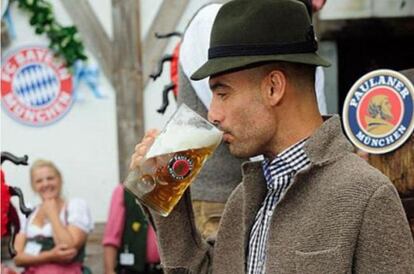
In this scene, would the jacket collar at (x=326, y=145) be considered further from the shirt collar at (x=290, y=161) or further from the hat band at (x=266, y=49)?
the hat band at (x=266, y=49)

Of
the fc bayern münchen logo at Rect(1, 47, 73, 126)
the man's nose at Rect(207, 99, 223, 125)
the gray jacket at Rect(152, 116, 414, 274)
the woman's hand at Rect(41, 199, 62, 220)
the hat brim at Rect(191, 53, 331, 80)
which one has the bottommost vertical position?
the woman's hand at Rect(41, 199, 62, 220)

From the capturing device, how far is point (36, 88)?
20.0 ft

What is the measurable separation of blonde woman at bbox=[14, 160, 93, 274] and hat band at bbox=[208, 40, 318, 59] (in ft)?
10.5

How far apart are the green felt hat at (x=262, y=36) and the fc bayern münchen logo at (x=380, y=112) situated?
2.61 ft

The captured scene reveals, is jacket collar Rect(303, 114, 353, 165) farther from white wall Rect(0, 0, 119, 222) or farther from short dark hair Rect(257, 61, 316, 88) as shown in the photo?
white wall Rect(0, 0, 119, 222)

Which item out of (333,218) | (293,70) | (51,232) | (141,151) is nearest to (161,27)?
(51,232)

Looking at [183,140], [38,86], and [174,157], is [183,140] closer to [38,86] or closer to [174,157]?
[174,157]

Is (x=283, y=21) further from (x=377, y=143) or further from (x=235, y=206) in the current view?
(x=377, y=143)

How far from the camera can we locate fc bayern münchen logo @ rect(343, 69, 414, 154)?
250cm

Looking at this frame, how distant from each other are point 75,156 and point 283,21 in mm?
4469

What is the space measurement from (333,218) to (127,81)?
441 centimetres

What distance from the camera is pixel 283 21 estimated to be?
1715mm

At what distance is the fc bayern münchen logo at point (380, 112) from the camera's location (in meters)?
2.50

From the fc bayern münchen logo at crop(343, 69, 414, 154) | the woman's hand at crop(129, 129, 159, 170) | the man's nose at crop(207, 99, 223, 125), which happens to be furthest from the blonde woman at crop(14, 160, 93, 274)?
the man's nose at crop(207, 99, 223, 125)
